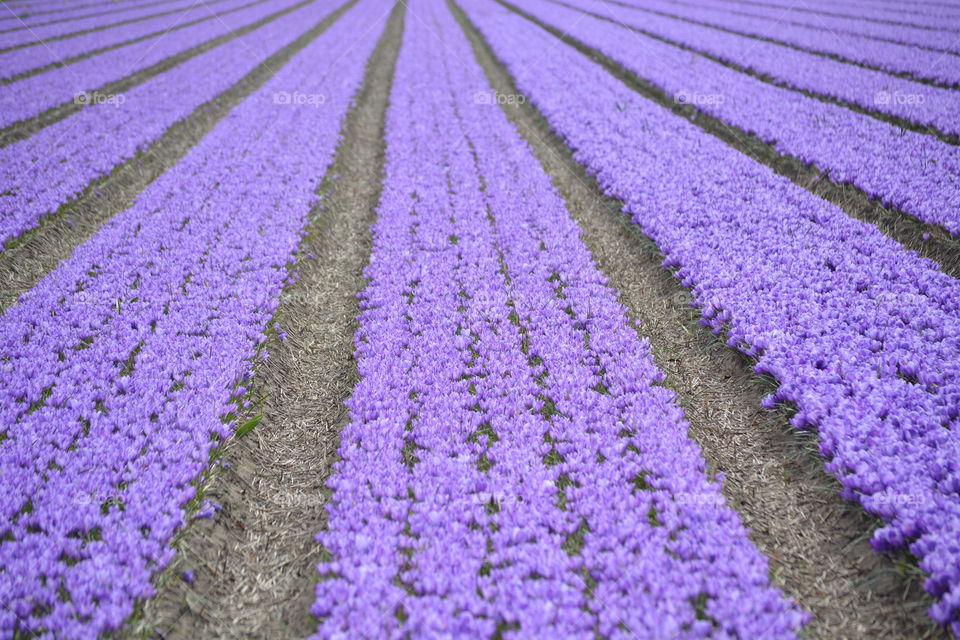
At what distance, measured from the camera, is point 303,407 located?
514 centimetres

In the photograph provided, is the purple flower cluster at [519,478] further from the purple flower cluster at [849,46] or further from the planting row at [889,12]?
the planting row at [889,12]

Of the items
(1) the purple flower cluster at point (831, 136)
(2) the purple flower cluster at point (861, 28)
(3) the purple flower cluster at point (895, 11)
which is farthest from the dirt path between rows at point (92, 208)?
(3) the purple flower cluster at point (895, 11)

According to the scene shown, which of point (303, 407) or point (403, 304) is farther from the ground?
point (403, 304)

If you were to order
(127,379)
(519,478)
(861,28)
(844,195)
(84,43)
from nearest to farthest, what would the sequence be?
1. (519,478)
2. (127,379)
3. (844,195)
4. (861,28)
5. (84,43)

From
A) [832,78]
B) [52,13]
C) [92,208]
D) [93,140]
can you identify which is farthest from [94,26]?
[832,78]

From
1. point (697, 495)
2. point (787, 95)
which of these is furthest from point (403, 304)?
point (787, 95)

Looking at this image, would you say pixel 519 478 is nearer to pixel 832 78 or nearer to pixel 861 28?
pixel 832 78

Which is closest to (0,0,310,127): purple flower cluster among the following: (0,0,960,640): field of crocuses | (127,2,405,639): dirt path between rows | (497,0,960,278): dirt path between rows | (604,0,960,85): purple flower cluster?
(0,0,960,640): field of crocuses

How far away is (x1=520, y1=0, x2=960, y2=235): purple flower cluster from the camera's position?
7.80 m

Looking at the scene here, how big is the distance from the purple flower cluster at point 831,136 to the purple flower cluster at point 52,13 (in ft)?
92.5

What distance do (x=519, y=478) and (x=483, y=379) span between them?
1.20 metres

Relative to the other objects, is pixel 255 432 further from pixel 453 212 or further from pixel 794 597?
pixel 453 212

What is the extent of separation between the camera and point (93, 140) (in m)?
10.9

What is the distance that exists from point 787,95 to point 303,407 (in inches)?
550
